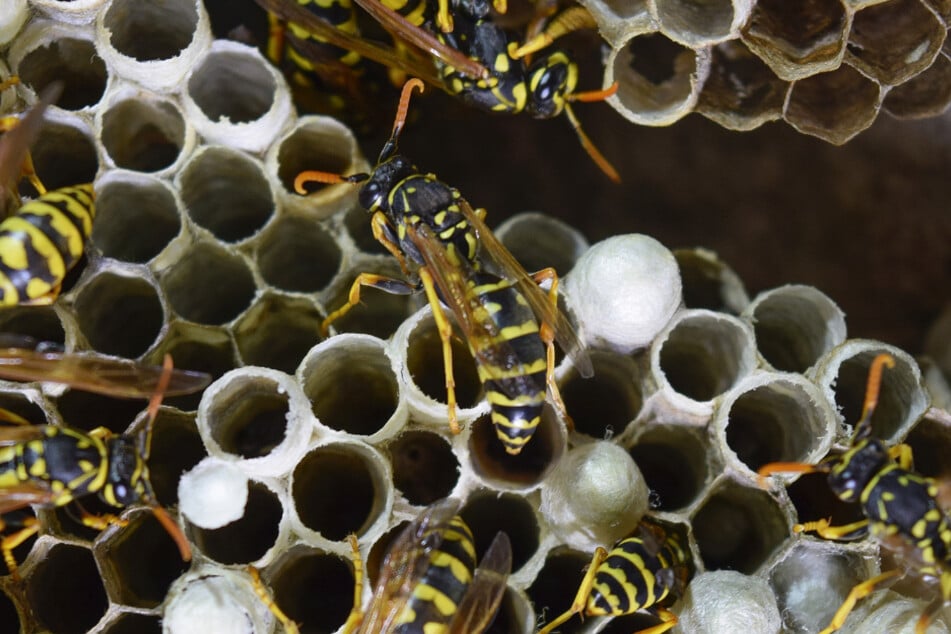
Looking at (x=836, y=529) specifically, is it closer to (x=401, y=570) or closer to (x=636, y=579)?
(x=636, y=579)

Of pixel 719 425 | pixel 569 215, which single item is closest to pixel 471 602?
pixel 719 425

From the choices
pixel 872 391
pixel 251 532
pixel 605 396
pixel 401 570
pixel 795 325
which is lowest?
pixel 251 532

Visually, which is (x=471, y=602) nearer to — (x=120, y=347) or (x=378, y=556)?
(x=378, y=556)

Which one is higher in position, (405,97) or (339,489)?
(405,97)

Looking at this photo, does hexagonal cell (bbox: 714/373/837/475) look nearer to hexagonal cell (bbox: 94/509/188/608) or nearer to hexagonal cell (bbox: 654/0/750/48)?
hexagonal cell (bbox: 654/0/750/48)

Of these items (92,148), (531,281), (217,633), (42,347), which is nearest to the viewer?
(217,633)

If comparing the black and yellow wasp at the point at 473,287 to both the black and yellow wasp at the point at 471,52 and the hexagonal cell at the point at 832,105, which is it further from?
the hexagonal cell at the point at 832,105

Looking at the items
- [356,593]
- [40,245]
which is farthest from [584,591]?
[40,245]
